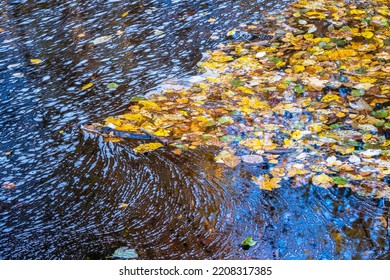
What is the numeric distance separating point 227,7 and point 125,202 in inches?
139

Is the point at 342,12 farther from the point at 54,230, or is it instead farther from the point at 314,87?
the point at 54,230

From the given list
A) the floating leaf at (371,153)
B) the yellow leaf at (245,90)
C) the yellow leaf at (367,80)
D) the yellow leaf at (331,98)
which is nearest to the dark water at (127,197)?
the floating leaf at (371,153)

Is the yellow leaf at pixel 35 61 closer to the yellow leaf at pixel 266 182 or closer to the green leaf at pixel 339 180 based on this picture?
the yellow leaf at pixel 266 182

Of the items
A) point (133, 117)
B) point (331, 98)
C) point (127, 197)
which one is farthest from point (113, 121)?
point (331, 98)

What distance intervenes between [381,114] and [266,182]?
1.19 meters

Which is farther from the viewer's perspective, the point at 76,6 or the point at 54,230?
the point at 76,6

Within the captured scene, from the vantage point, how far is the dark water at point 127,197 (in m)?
2.85

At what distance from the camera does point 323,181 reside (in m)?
3.19

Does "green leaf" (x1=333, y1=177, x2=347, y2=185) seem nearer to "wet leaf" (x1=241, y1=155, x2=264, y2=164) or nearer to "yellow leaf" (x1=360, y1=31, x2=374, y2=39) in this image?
"wet leaf" (x1=241, y1=155, x2=264, y2=164)

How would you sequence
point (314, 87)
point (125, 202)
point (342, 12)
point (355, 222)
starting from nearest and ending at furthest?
point (355, 222) < point (125, 202) < point (314, 87) < point (342, 12)

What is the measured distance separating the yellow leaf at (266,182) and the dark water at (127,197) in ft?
0.15

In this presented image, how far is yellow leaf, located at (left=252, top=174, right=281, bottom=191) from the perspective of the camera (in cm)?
321

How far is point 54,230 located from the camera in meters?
2.99

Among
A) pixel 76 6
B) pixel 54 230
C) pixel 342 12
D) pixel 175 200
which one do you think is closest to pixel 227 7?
pixel 342 12
